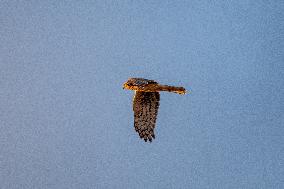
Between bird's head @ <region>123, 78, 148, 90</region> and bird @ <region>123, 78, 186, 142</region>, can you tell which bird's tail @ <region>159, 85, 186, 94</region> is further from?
bird's head @ <region>123, 78, 148, 90</region>

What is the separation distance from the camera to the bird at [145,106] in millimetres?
11617

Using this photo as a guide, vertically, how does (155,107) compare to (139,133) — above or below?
above

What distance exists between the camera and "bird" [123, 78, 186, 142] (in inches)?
457

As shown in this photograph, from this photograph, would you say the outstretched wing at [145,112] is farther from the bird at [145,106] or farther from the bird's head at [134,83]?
the bird's head at [134,83]

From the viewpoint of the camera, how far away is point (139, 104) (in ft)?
40.8

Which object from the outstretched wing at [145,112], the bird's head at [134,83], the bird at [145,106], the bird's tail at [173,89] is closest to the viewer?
the bird's tail at [173,89]

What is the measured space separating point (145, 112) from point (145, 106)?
256 millimetres

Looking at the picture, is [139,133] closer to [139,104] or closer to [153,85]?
[139,104]

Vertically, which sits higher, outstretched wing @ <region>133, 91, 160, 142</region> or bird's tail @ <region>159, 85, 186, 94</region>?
bird's tail @ <region>159, 85, 186, 94</region>

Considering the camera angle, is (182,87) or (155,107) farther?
(155,107)

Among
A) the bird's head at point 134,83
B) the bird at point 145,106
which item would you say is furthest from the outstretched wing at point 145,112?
the bird's head at point 134,83

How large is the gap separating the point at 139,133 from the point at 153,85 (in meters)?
1.96

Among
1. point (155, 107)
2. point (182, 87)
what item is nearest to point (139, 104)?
point (155, 107)

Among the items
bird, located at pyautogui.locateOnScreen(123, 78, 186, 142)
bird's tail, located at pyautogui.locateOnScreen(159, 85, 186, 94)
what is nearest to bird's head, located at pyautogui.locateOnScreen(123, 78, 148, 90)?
bird, located at pyautogui.locateOnScreen(123, 78, 186, 142)
